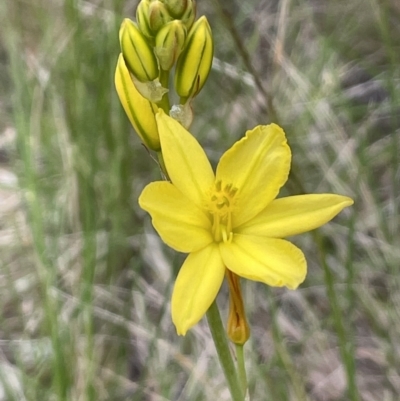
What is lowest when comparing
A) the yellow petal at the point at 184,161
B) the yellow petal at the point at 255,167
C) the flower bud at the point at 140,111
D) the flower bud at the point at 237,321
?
the flower bud at the point at 237,321

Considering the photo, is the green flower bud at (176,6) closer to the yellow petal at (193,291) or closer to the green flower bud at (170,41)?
the green flower bud at (170,41)

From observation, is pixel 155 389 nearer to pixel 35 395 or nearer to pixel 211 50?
pixel 35 395

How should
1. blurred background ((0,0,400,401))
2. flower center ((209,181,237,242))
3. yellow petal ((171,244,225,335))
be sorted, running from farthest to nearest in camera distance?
blurred background ((0,0,400,401)), flower center ((209,181,237,242)), yellow petal ((171,244,225,335))

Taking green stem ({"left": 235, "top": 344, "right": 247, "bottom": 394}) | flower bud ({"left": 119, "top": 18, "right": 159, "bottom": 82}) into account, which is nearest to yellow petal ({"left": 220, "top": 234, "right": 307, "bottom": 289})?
green stem ({"left": 235, "top": 344, "right": 247, "bottom": 394})

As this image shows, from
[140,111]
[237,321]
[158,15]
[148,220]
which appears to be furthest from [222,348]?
[148,220]

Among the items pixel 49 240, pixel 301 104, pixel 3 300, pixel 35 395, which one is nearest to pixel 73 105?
pixel 49 240

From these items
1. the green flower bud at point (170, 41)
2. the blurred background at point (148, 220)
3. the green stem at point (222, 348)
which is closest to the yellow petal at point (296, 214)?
the green stem at point (222, 348)

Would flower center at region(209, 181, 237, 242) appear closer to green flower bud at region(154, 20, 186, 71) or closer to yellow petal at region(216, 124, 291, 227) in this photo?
yellow petal at region(216, 124, 291, 227)
